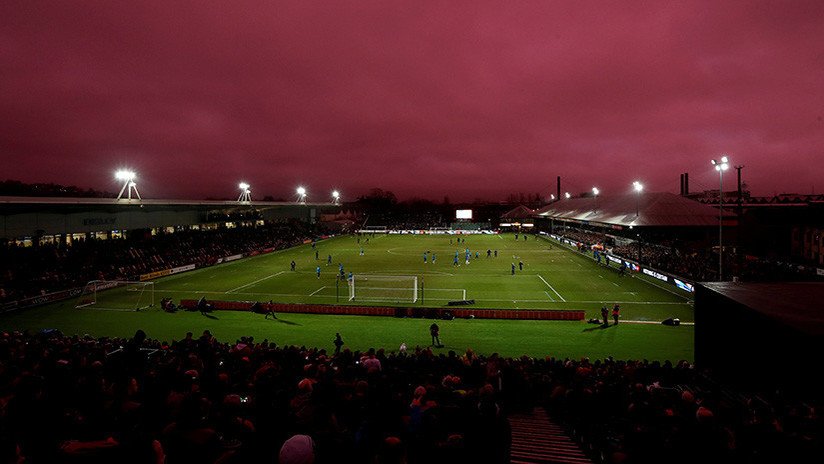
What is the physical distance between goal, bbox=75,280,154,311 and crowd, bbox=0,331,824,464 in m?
22.7

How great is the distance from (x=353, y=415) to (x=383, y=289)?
1205 inches

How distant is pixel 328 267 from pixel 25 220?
28.9 metres

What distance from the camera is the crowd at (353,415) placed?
16.1 ft

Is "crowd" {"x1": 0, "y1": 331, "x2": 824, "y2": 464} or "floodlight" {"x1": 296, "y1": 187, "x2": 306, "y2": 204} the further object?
"floodlight" {"x1": 296, "y1": 187, "x2": 306, "y2": 204}

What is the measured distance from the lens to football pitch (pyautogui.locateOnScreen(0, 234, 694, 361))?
22828 mm

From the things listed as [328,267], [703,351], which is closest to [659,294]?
[703,351]

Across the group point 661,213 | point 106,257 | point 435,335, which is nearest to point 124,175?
point 106,257

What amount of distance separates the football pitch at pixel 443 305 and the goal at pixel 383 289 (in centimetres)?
45

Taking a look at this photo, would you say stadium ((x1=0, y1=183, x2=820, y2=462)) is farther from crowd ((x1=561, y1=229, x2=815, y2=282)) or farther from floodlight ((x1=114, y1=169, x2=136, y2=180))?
floodlight ((x1=114, y1=169, x2=136, y2=180))

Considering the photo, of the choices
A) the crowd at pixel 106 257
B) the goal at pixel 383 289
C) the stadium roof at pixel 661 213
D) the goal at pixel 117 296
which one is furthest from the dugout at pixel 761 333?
the crowd at pixel 106 257

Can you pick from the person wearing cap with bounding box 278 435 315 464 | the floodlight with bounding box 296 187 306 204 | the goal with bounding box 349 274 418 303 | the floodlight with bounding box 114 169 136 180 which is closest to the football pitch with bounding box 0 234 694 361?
the goal with bounding box 349 274 418 303

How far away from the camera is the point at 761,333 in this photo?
31.6 ft

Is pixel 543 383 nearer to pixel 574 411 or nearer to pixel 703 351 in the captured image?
pixel 574 411

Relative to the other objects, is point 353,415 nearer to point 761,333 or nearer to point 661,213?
point 761,333
